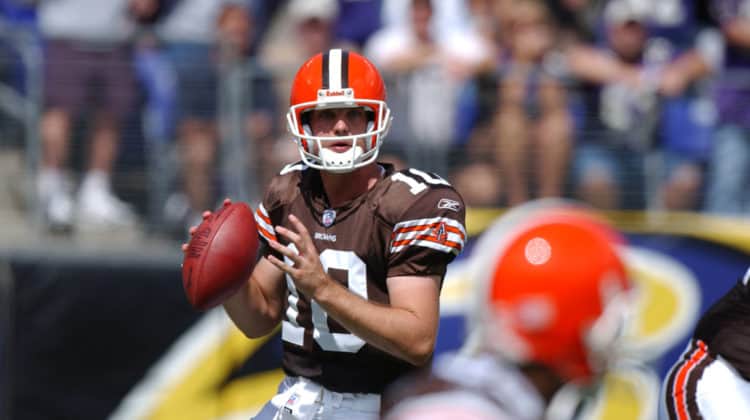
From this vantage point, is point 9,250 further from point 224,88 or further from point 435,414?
point 435,414

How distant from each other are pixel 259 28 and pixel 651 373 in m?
3.18

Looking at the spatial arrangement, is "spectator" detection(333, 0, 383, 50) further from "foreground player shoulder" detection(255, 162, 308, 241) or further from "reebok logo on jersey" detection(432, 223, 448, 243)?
"reebok logo on jersey" detection(432, 223, 448, 243)

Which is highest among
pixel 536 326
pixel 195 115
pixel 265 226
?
pixel 536 326

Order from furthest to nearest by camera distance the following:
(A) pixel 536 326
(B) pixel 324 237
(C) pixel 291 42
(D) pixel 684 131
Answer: (C) pixel 291 42
(D) pixel 684 131
(B) pixel 324 237
(A) pixel 536 326

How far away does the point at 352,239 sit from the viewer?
3.73 meters

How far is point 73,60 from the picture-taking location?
660 cm

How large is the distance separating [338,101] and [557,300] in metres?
1.53

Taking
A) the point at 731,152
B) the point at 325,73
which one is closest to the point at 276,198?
the point at 325,73

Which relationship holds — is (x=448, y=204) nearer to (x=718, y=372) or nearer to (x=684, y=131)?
(x=718, y=372)

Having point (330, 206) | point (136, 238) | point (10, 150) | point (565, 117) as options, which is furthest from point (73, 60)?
point (330, 206)

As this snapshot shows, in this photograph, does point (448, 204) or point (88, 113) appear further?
point (88, 113)

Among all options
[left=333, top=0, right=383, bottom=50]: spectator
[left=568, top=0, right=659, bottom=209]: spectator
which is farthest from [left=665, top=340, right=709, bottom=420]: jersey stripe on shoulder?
[left=333, top=0, right=383, bottom=50]: spectator

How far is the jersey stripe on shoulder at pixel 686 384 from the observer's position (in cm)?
398

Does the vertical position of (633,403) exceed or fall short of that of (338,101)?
it falls short
